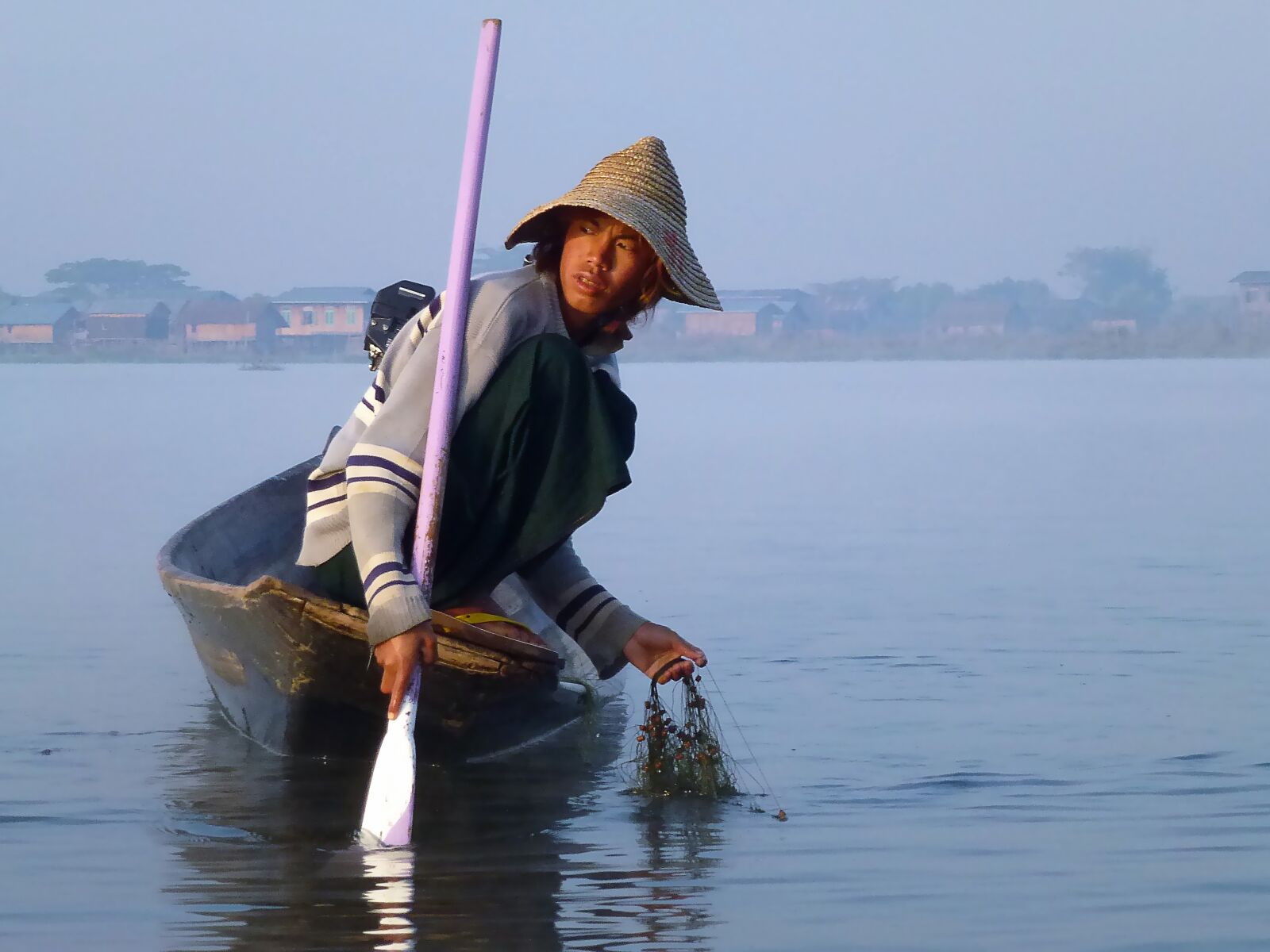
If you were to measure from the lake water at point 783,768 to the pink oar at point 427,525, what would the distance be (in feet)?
0.26

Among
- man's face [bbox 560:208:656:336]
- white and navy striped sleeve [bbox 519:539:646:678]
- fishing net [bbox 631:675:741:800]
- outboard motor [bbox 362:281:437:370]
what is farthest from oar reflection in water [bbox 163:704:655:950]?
outboard motor [bbox 362:281:437:370]

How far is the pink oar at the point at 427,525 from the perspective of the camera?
2.89m

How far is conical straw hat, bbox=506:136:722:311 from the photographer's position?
2973 millimetres

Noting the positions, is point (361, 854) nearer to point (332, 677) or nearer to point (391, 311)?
point (332, 677)

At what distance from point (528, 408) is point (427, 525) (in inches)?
10.3

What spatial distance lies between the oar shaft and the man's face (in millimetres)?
164

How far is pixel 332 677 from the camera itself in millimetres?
3088

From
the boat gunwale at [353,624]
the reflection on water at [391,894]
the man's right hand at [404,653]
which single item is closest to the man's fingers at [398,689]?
the man's right hand at [404,653]

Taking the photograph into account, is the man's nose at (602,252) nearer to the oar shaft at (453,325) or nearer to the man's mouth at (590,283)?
the man's mouth at (590,283)

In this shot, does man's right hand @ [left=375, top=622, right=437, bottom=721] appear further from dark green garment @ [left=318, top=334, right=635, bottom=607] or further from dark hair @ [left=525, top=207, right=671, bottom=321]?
dark hair @ [left=525, top=207, right=671, bottom=321]

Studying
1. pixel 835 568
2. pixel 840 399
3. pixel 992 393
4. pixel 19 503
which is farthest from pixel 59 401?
pixel 835 568

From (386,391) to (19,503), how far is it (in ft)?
21.9

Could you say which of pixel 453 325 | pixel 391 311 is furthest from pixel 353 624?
pixel 391 311

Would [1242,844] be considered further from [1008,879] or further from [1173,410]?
[1173,410]
